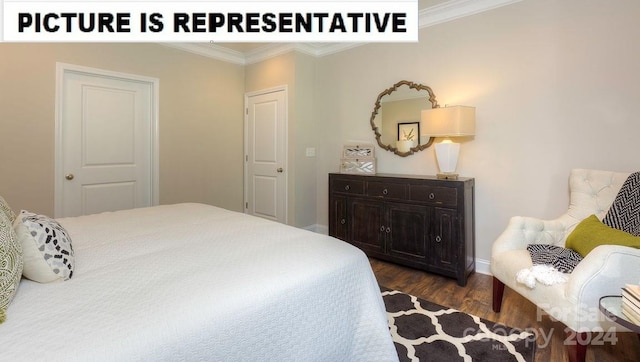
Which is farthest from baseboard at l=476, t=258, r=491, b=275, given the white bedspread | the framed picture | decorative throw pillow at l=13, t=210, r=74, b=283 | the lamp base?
decorative throw pillow at l=13, t=210, r=74, b=283

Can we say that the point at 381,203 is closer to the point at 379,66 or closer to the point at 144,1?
the point at 379,66

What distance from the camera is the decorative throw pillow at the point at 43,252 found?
98 cm

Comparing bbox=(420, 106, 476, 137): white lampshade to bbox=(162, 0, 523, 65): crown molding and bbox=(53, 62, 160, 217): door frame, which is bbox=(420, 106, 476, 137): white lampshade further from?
bbox=(53, 62, 160, 217): door frame

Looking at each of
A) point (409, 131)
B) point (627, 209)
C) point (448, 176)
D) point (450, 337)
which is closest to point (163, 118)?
point (409, 131)

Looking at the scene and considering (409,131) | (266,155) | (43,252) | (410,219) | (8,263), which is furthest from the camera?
(266,155)

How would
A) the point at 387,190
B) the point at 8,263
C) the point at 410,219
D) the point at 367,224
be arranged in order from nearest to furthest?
the point at 8,263 → the point at 410,219 → the point at 387,190 → the point at 367,224

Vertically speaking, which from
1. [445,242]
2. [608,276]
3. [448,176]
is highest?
[448,176]

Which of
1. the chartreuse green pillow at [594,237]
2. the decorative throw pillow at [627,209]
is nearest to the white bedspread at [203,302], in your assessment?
the chartreuse green pillow at [594,237]

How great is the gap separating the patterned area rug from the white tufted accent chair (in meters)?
0.23

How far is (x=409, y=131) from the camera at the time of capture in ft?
10.4

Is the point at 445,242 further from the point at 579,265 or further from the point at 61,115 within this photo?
the point at 61,115

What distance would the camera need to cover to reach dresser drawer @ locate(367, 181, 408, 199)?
109 inches

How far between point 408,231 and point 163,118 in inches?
118

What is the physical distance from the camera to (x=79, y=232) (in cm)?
153
